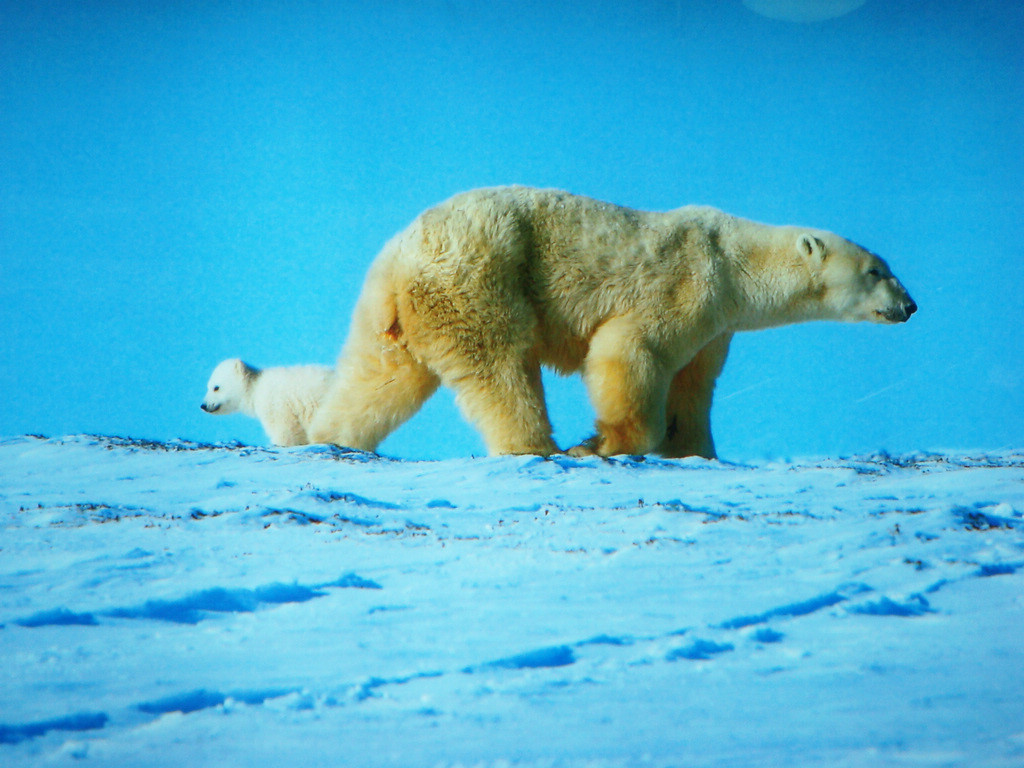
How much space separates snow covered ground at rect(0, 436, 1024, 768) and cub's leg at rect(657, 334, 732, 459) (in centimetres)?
230

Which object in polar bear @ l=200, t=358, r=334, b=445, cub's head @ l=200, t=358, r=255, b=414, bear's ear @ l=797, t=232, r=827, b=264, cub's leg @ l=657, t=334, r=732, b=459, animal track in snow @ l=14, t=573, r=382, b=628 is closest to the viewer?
animal track in snow @ l=14, t=573, r=382, b=628

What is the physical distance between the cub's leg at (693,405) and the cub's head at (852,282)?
635mm

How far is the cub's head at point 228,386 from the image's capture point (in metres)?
7.44

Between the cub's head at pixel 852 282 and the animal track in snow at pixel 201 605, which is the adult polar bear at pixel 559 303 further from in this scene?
the animal track in snow at pixel 201 605

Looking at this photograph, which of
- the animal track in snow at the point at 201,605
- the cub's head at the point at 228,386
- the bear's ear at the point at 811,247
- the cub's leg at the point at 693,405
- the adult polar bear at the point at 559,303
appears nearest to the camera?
the animal track in snow at the point at 201,605

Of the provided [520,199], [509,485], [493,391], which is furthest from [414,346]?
[509,485]

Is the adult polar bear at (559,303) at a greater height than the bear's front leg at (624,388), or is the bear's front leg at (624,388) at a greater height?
the adult polar bear at (559,303)

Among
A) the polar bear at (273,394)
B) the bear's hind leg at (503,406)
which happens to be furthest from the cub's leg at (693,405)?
the polar bear at (273,394)

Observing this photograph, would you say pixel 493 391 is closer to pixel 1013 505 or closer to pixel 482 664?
pixel 1013 505

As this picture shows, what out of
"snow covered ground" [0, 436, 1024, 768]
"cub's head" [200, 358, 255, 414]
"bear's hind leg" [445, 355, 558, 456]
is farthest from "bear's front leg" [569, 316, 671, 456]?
"cub's head" [200, 358, 255, 414]

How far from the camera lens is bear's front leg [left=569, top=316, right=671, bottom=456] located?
437cm

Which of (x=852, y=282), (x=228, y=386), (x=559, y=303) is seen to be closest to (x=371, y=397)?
(x=559, y=303)

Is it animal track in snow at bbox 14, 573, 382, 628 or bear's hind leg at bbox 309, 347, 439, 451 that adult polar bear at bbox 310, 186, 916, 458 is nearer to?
bear's hind leg at bbox 309, 347, 439, 451

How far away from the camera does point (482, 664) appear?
137 centimetres
